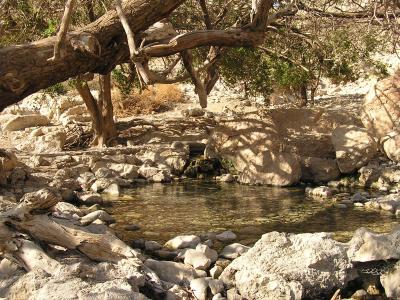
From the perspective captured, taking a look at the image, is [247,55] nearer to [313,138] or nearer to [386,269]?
[313,138]

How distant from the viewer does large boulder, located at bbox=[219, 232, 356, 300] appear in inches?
210

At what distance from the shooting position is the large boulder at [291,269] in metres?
5.34

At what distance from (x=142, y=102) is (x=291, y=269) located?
15.5 m

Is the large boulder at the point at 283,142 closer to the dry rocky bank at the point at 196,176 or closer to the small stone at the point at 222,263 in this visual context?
the dry rocky bank at the point at 196,176

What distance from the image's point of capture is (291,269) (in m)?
5.57

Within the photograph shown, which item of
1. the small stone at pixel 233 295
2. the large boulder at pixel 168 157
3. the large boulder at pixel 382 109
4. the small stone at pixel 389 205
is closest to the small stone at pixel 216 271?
the small stone at pixel 233 295

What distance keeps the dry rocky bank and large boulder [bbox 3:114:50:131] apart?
1.5 inches

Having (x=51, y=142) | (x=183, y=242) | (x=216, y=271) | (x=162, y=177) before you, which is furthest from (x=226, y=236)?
(x=51, y=142)

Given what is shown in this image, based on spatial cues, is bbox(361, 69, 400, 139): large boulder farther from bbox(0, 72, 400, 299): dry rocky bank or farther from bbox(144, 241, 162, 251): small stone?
bbox(144, 241, 162, 251): small stone

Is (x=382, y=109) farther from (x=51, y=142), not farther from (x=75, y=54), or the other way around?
(x=51, y=142)

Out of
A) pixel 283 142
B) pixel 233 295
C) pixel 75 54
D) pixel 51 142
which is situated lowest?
pixel 233 295

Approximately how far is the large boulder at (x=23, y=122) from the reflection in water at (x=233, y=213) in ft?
26.5

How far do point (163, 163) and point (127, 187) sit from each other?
1744mm

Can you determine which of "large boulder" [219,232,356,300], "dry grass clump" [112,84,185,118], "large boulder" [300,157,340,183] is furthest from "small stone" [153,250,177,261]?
"dry grass clump" [112,84,185,118]
